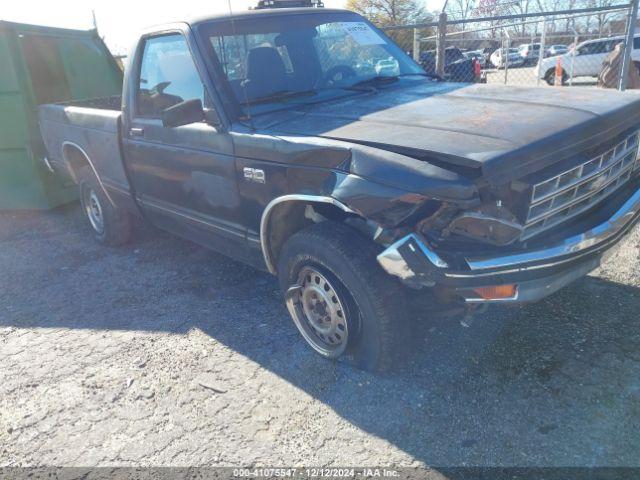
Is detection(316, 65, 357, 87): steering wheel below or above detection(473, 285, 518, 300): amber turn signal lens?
above

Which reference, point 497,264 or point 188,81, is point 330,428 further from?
point 188,81

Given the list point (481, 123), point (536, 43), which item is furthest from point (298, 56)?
point (536, 43)

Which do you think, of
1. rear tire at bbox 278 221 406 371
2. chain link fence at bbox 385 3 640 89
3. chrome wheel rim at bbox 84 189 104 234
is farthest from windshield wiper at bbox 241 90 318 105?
chain link fence at bbox 385 3 640 89

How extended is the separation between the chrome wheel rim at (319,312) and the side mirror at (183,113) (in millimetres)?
1128

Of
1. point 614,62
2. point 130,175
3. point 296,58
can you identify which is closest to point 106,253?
A: point 130,175

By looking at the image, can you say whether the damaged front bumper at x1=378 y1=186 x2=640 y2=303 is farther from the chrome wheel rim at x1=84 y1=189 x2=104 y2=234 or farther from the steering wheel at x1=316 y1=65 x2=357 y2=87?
the chrome wheel rim at x1=84 y1=189 x2=104 y2=234

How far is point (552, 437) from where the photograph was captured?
241cm

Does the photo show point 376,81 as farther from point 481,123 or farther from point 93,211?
point 93,211

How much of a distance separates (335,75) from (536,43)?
50.2 ft

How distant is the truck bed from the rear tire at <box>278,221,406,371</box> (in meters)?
2.14

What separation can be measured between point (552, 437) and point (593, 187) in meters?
1.26

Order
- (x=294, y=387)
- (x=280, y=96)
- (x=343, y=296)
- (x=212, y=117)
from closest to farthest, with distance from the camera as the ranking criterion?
(x=343, y=296)
(x=294, y=387)
(x=212, y=117)
(x=280, y=96)

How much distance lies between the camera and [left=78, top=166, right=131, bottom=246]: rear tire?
16.5 feet

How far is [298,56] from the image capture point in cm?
370
